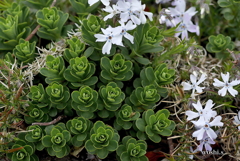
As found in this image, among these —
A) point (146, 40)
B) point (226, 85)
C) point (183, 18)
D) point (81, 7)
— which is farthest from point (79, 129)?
point (183, 18)

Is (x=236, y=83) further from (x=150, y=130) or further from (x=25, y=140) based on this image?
(x=25, y=140)

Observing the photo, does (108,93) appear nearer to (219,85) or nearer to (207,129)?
(207,129)

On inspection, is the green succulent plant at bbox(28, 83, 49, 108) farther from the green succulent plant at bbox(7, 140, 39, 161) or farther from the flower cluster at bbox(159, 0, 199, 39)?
the flower cluster at bbox(159, 0, 199, 39)

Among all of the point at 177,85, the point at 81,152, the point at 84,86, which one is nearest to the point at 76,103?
the point at 84,86

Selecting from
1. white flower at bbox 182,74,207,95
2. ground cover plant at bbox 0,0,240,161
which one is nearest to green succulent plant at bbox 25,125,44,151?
ground cover plant at bbox 0,0,240,161

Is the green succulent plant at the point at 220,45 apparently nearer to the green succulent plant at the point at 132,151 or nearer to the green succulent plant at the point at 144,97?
the green succulent plant at the point at 144,97

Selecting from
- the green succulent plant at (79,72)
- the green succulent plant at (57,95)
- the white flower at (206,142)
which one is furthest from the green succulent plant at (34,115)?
the white flower at (206,142)
